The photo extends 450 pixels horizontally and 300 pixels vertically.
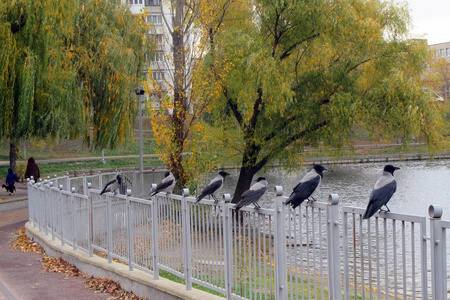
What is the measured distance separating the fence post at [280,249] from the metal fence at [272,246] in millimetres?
10

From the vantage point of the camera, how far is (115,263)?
33.1ft

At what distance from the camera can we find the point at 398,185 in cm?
3916

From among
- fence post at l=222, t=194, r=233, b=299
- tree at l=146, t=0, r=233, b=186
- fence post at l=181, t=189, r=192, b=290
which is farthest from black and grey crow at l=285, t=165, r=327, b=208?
tree at l=146, t=0, r=233, b=186

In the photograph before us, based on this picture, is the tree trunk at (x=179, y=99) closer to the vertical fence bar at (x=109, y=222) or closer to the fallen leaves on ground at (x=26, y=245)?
the fallen leaves on ground at (x=26, y=245)

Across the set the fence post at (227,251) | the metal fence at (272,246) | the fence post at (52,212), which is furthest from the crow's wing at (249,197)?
the fence post at (52,212)

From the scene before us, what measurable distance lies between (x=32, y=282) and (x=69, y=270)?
1.12 metres

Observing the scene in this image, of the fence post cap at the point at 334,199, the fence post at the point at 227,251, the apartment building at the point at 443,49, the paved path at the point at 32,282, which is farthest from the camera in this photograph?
the apartment building at the point at 443,49

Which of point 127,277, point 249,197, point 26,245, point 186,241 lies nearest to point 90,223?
point 127,277

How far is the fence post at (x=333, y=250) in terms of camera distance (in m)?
5.16

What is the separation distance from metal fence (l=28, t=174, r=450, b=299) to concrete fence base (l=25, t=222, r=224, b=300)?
153mm

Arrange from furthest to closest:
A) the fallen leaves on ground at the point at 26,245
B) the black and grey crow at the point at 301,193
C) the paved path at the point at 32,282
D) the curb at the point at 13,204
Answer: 1. the curb at the point at 13,204
2. the fallen leaves on ground at the point at 26,245
3. the paved path at the point at 32,282
4. the black and grey crow at the point at 301,193

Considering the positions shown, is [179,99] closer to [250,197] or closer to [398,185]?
[250,197]

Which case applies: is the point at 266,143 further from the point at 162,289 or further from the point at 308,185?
the point at 308,185

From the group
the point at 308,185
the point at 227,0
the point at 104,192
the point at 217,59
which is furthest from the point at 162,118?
the point at 308,185
